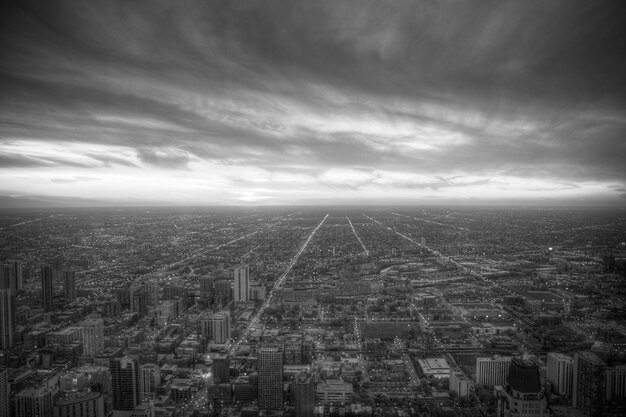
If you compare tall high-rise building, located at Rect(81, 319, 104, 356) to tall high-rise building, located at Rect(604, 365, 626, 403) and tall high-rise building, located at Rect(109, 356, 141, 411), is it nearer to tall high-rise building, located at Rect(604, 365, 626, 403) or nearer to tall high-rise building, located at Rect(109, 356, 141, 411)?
tall high-rise building, located at Rect(109, 356, 141, 411)

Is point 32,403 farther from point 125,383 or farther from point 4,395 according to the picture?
point 125,383

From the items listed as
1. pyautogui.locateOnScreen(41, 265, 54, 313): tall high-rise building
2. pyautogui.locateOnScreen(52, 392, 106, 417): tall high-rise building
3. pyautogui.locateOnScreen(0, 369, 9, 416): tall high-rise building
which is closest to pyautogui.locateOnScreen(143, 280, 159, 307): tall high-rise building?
pyautogui.locateOnScreen(41, 265, 54, 313): tall high-rise building

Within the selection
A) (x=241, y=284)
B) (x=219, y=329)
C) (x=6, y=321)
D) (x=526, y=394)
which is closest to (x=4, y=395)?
(x=6, y=321)

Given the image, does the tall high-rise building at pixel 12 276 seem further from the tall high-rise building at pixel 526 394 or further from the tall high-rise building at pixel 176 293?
the tall high-rise building at pixel 526 394

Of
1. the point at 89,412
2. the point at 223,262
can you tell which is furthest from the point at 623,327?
the point at 223,262

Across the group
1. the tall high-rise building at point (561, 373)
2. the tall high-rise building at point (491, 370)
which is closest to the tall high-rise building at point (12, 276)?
the tall high-rise building at point (491, 370)
